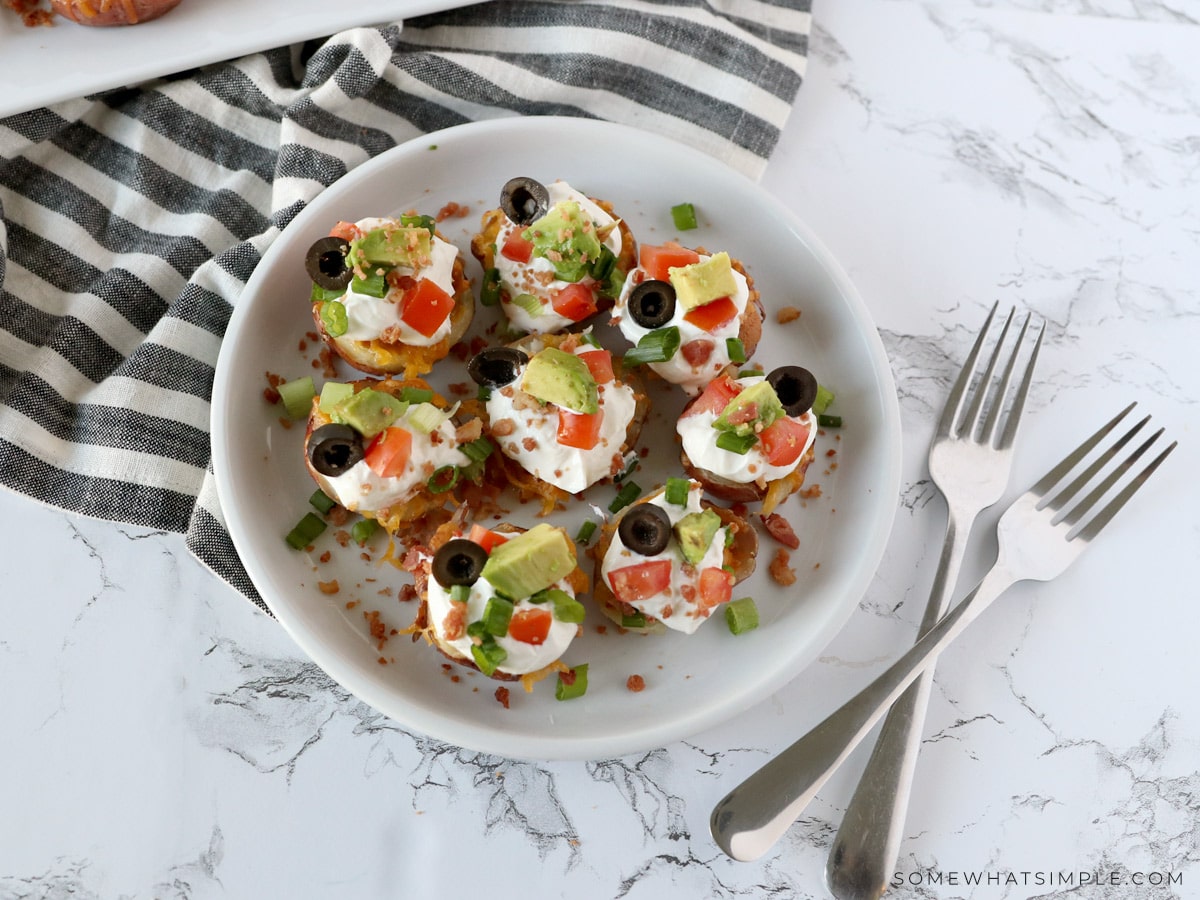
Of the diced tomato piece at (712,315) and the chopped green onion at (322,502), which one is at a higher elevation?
the diced tomato piece at (712,315)

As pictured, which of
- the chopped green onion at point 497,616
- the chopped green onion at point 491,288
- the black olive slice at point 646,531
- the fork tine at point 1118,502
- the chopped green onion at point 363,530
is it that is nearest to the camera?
the chopped green onion at point 497,616

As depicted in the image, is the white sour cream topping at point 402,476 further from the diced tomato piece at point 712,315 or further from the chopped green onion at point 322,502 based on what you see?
the diced tomato piece at point 712,315

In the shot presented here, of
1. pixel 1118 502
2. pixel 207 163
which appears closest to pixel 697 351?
pixel 1118 502

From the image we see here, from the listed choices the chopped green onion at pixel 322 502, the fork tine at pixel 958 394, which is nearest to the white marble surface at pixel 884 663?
the fork tine at pixel 958 394

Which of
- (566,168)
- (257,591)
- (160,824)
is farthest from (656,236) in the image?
(160,824)

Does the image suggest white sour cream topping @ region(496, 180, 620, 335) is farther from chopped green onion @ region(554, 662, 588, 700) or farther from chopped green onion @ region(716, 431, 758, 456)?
chopped green onion @ region(554, 662, 588, 700)

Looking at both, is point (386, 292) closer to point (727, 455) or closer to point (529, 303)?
point (529, 303)

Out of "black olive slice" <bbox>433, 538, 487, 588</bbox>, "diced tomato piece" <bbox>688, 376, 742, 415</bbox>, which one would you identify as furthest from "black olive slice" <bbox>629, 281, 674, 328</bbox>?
"black olive slice" <bbox>433, 538, 487, 588</bbox>
